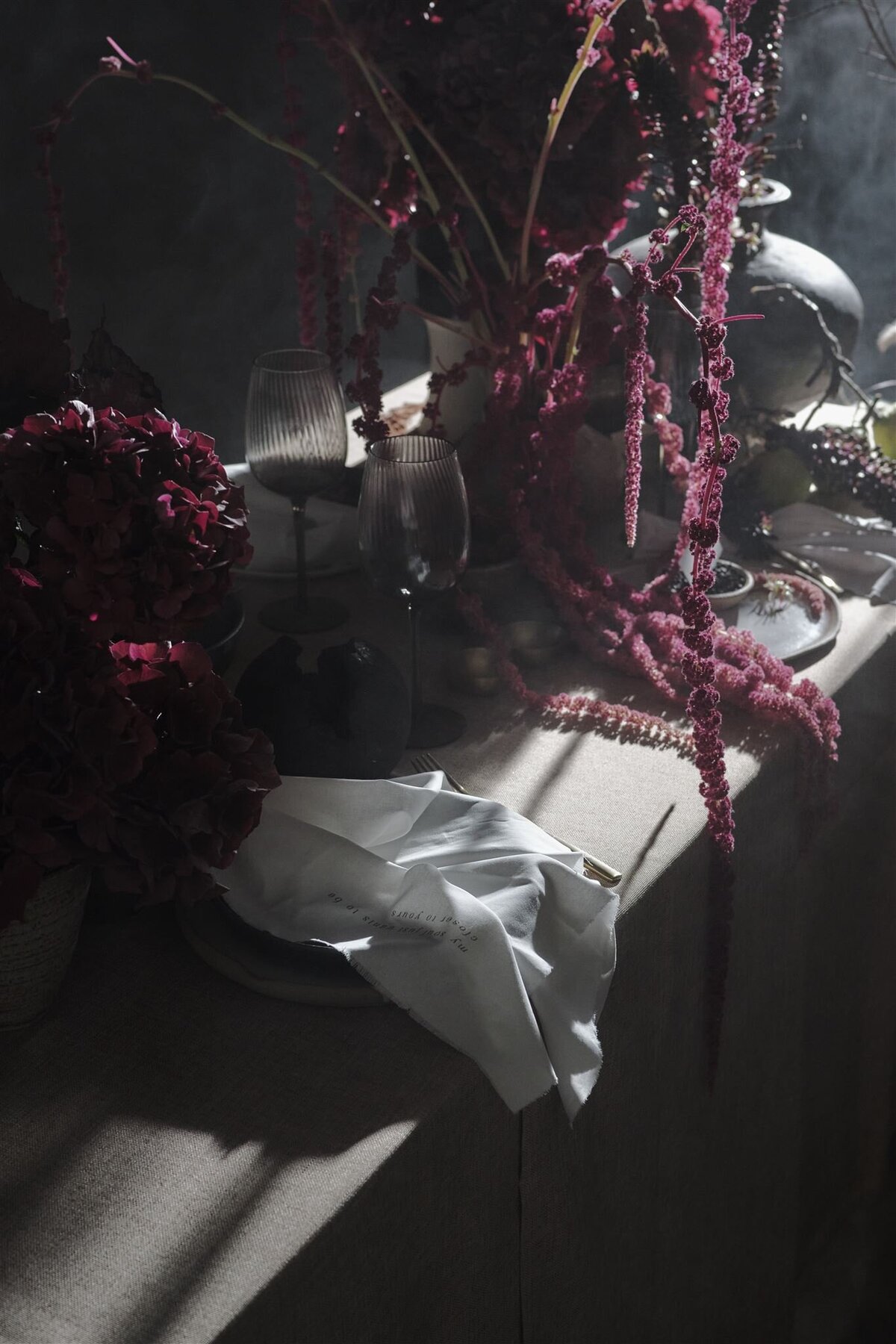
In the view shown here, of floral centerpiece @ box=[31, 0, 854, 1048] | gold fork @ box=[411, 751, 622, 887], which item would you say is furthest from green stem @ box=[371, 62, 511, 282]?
gold fork @ box=[411, 751, 622, 887]

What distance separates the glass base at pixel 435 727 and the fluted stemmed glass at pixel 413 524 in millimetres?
105

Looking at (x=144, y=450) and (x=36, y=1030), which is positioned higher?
(x=144, y=450)

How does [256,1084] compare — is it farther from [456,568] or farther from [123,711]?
[456,568]

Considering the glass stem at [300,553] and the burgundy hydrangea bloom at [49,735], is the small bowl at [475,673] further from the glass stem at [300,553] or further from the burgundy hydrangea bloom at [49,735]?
the burgundy hydrangea bloom at [49,735]

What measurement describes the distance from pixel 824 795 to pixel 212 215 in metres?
1.12

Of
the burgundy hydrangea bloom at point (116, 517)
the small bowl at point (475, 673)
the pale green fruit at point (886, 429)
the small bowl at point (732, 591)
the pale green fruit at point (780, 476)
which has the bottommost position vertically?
the small bowl at point (475, 673)

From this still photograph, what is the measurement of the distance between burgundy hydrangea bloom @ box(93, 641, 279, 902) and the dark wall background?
0.80 m

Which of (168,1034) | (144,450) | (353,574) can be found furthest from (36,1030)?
(353,574)

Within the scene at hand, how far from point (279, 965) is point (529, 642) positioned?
1.58 ft

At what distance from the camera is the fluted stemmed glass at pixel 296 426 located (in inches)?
44.4

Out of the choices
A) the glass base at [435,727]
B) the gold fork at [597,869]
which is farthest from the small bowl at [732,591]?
the gold fork at [597,869]

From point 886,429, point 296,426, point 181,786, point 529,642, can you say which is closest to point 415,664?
point 529,642

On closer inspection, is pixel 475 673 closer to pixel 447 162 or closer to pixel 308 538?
pixel 308 538

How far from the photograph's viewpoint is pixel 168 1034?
2.37ft
